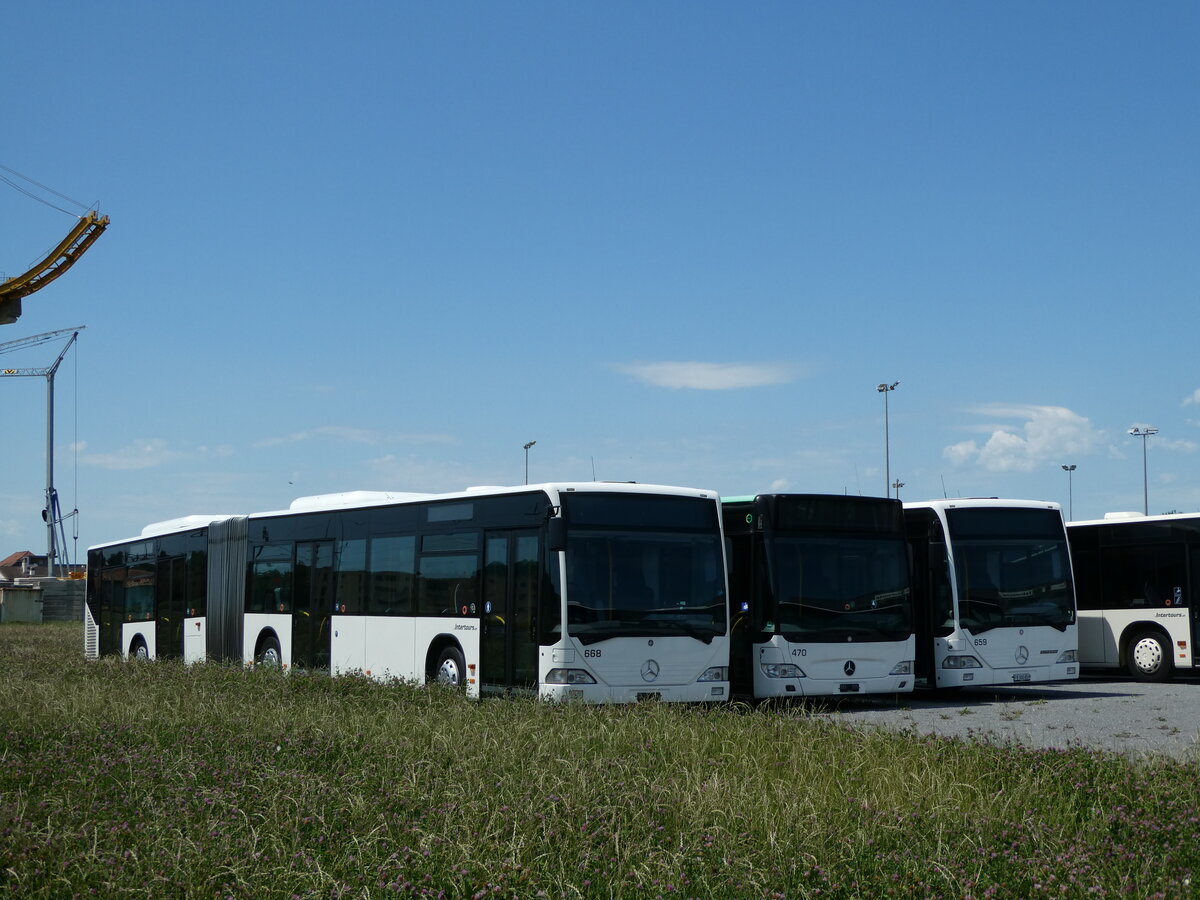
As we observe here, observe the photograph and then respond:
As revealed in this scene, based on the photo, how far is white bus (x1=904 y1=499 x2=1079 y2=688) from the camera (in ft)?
61.9

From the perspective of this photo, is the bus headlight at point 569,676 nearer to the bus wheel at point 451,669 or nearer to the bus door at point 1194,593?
the bus wheel at point 451,669

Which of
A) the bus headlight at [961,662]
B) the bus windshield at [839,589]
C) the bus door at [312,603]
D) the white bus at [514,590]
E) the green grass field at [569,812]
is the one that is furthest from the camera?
the bus door at [312,603]

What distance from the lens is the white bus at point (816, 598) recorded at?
1673cm

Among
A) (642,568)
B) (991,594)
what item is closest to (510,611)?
(642,568)

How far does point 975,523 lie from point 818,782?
36.0 feet

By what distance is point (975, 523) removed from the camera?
1939 cm

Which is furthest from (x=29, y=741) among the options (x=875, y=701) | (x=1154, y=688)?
(x=1154, y=688)

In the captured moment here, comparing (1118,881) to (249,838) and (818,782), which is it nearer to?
(818,782)

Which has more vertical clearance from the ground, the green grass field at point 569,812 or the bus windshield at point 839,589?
the bus windshield at point 839,589

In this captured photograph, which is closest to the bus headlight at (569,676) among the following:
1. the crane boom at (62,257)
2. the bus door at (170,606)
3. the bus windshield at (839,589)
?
the bus windshield at (839,589)

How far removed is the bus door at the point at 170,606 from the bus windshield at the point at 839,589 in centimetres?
1306

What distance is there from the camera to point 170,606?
86.6ft

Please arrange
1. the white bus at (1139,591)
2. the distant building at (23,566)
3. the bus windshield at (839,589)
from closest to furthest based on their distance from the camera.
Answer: the bus windshield at (839,589)
the white bus at (1139,591)
the distant building at (23,566)

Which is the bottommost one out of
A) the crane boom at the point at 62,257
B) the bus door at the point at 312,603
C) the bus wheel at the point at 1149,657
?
the bus wheel at the point at 1149,657
